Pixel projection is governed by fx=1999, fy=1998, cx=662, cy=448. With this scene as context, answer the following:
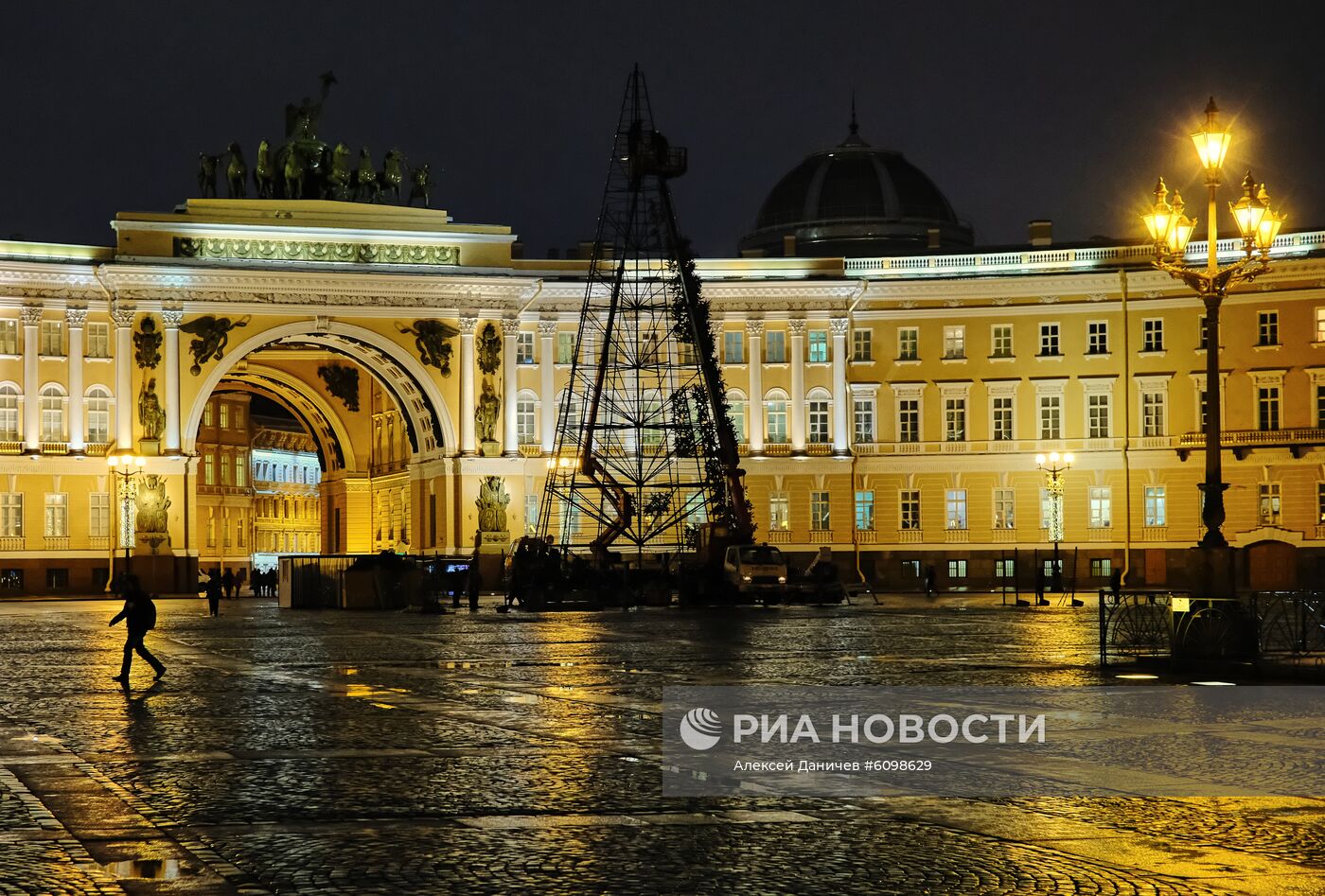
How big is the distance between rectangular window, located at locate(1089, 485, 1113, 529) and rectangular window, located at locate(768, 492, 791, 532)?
1136cm

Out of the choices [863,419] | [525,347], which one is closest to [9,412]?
[525,347]

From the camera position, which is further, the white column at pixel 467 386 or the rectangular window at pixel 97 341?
the white column at pixel 467 386

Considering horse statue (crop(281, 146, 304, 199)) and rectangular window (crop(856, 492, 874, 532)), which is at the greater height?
horse statue (crop(281, 146, 304, 199))

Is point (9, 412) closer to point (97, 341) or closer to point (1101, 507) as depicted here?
point (97, 341)

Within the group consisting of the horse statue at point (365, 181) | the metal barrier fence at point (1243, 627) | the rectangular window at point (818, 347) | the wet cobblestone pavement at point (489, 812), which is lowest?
the wet cobblestone pavement at point (489, 812)

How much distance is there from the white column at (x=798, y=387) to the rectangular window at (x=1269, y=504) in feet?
55.6

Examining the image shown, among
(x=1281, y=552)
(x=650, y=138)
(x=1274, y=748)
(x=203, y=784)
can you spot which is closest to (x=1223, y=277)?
(x=1274, y=748)

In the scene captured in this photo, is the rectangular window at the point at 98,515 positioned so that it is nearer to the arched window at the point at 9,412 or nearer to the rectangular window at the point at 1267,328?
the arched window at the point at 9,412

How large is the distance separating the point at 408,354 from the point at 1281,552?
32757mm

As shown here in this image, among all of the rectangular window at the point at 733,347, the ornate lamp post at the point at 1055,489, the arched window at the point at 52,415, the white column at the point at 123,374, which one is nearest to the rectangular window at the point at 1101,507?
the ornate lamp post at the point at 1055,489

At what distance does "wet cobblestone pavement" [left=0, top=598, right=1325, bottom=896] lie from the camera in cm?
1091

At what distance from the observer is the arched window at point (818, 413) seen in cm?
7688

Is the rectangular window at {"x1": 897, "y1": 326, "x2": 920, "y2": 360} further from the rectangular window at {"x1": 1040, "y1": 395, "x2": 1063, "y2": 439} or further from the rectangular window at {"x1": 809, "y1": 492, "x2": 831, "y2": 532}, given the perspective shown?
the rectangular window at {"x1": 809, "y1": 492, "x2": 831, "y2": 532}

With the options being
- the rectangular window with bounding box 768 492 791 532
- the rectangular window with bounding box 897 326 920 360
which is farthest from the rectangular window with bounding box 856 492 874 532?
the rectangular window with bounding box 897 326 920 360
